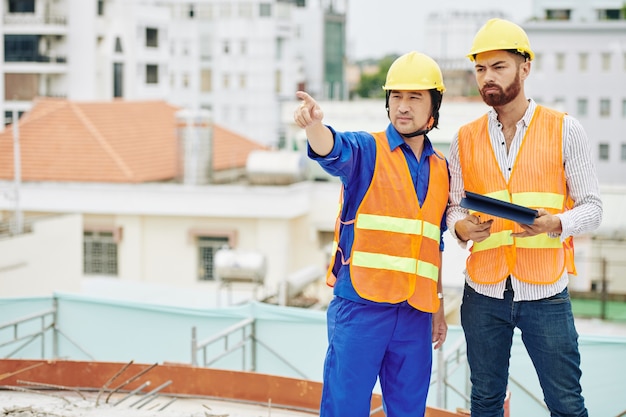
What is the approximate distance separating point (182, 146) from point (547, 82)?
32.2 metres

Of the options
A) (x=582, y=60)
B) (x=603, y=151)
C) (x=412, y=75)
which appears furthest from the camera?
(x=603, y=151)

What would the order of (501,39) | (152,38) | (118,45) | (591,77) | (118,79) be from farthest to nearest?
(152,38)
(591,77)
(118,79)
(118,45)
(501,39)

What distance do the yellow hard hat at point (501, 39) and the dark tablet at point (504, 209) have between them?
2.29 ft

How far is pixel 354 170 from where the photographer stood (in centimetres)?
445

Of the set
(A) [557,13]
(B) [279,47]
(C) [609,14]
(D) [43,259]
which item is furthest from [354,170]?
(B) [279,47]

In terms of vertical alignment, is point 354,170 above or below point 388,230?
above

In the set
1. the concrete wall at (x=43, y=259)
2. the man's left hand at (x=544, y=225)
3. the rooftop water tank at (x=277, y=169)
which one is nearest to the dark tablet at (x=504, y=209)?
the man's left hand at (x=544, y=225)

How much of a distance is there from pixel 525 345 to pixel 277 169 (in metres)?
21.3

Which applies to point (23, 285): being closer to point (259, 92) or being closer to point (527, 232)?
point (527, 232)

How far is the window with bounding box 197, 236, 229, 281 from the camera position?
24562 millimetres

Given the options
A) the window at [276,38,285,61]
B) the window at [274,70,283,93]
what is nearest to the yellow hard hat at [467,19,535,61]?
the window at [274,70,283,93]

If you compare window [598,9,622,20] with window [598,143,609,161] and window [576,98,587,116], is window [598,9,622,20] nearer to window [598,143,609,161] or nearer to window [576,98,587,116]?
window [576,98,587,116]

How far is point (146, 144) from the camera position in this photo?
95.6 ft

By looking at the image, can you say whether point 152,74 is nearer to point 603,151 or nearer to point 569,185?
point 603,151
